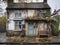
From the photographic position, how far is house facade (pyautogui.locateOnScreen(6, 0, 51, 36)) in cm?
1756

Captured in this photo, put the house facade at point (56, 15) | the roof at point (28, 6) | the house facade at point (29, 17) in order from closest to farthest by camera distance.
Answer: the house facade at point (29, 17)
the roof at point (28, 6)
the house facade at point (56, 15)

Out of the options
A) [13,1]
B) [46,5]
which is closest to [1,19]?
[13,1]

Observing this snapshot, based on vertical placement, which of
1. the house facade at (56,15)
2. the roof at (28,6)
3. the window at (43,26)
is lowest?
the window at (43,26)

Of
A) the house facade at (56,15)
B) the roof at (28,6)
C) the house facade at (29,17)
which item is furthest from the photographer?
the house facade at (56,15)

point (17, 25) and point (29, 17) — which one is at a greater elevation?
point (29, 17)

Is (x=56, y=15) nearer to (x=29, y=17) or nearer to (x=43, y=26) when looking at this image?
(x=43, y=26)

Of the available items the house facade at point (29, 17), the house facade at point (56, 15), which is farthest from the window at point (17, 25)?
the house facade at point (56, 15)

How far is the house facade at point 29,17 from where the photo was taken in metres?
17.6

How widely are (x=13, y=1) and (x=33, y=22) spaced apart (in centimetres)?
271

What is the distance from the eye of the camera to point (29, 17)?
17766 millimetres

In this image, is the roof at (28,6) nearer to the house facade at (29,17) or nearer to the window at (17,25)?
the house facade at (29,17)

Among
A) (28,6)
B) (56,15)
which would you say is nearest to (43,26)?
(56,15)

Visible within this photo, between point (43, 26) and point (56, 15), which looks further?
point (56, 15)

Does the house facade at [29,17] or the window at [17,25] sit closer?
the house facade at [29,17]
